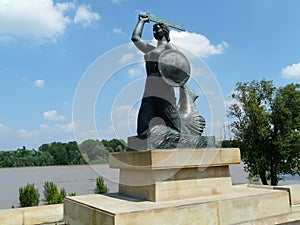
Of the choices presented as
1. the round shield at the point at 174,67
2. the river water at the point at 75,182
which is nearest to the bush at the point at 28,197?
the river water at the point at 75,182

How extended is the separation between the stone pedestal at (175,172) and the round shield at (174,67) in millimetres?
1288

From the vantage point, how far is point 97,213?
3.62 meters

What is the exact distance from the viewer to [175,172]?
13.8ft

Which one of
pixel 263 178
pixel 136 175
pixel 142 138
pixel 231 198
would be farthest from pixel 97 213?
pixel 263 178

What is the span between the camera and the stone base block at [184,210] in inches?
134

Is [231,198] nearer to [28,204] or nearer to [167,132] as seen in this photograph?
[167,132]

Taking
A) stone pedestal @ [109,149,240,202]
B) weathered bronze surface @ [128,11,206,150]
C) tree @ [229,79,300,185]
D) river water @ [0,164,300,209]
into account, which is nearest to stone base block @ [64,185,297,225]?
stone pedestal @ [109,149,240,202]

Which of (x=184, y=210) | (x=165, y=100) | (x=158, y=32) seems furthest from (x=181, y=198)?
(x=158, y=32)

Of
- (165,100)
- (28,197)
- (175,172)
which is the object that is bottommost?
(28,197)

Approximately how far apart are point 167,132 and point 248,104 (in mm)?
13168

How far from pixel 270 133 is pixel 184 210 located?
14.0 m

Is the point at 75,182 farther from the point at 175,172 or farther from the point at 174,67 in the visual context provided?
the point at 175,172

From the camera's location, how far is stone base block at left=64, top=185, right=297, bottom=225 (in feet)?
11.1

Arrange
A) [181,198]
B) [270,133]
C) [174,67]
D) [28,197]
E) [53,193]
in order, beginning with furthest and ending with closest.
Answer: [270,133] → [28,197] → [53,193] → [174,67] → [181,198]
